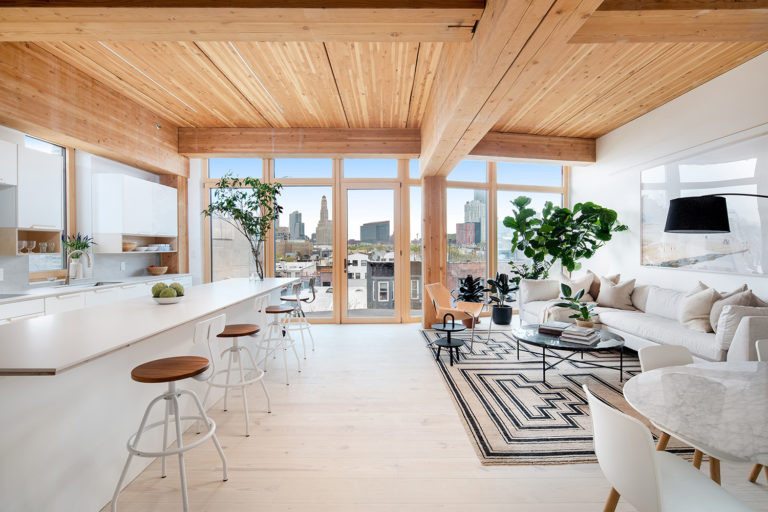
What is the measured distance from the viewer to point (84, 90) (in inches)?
145

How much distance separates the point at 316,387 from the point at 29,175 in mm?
3540

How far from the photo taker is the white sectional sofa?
8.79 feet

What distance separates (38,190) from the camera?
3.47m

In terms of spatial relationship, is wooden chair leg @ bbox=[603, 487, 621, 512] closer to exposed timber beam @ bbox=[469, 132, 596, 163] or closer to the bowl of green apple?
the bowl of green apple

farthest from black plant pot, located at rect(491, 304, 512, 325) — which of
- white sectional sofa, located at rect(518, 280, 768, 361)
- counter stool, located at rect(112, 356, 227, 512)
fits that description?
counter stool, located at rect(112, 356, 227, 512)

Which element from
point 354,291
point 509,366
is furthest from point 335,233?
point 509,366

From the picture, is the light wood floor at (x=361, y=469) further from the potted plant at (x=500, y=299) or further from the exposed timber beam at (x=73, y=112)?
the exposed timber beam at (x=73, y=112)

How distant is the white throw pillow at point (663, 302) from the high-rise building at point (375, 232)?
3.79 meters

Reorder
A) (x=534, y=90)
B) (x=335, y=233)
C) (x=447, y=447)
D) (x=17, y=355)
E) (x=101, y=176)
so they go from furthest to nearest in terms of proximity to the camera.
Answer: (x=335, y=233), (x=101, y=176), (x=534, y=90), (x=447, y=447), (x=17, y=355)

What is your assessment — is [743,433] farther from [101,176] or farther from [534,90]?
[101,176]

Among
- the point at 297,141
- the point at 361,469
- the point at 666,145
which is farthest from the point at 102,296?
the point at 666,145

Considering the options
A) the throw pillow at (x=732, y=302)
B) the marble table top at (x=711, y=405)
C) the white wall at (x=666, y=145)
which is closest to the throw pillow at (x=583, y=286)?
the white wall at (x=666, y=145)

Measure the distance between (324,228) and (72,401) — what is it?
444 cm

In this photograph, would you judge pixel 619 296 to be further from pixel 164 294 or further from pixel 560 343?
pixel 164 294
